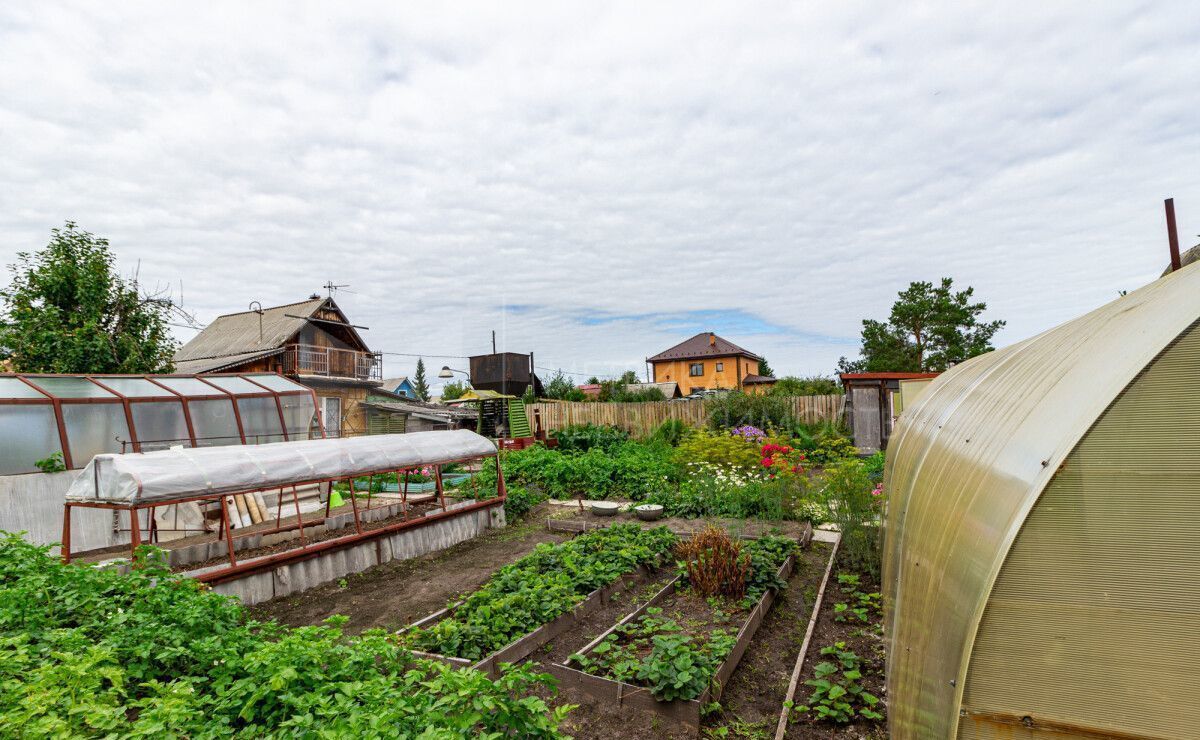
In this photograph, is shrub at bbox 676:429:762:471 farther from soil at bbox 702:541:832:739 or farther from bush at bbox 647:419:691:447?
bush at bbox 647:419:691:447

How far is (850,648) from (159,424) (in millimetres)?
11077

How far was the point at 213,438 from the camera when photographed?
33.4 ft

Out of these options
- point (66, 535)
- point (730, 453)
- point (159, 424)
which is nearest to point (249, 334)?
point (159, 424)

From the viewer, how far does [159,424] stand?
31.4 ft

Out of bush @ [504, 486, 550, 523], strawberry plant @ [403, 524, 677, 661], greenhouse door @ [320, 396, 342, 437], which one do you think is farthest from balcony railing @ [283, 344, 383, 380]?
strawberry plant @ [403, 524, 677, 661]

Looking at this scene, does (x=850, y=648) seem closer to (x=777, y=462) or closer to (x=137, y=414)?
(x=777, y=462)

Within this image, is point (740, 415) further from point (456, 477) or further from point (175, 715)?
point (175, 715)

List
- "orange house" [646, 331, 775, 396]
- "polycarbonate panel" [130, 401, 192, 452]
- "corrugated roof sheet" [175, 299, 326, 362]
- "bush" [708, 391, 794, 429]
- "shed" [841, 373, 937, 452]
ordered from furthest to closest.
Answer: "orange house" [646, 331, 775, 396], "corrugated roof sheet" [175, 299, 326, 362], "bush" [708, 391, 794, 429], "shed" [841, 373, 937, 452], "polycarbonate panel" [130, 401, 192, 452]

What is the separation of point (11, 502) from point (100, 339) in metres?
5.33

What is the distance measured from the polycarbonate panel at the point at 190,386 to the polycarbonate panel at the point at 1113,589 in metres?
12.1

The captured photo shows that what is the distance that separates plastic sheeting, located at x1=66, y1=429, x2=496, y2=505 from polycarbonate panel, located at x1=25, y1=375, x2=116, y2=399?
3867 millimetres

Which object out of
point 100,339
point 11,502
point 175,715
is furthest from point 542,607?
point 100,339

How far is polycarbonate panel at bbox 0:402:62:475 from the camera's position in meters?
7.75

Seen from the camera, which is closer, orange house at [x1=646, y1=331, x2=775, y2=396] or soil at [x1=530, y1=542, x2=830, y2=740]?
soil at [x1=530, y1=542, x2=830, y2=740]
